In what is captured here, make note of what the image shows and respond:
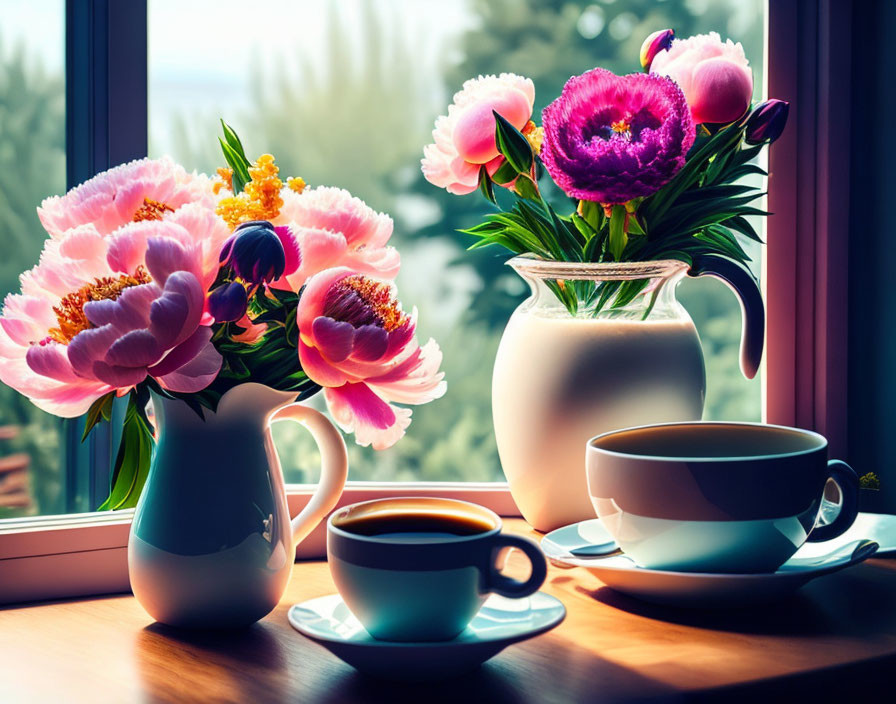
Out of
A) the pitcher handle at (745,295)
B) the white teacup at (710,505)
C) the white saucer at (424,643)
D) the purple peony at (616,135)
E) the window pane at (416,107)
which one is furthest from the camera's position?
the window pane at (416,107)

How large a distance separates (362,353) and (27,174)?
0.51 m

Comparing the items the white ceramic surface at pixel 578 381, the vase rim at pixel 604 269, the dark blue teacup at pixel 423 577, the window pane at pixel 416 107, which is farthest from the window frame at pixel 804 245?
the dark blue teacup at pixel 423 577

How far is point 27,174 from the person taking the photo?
37.4 inches

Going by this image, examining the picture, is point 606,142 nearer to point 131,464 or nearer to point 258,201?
point 258,201

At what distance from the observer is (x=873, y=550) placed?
2.47ft

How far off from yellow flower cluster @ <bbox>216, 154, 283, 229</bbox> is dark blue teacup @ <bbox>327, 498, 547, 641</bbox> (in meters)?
0.23

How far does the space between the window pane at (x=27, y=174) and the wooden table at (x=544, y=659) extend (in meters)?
0.23

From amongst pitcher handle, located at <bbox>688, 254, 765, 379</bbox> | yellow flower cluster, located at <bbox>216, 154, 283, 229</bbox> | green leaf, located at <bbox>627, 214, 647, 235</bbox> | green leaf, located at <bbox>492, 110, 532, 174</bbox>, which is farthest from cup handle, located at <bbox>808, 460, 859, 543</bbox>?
yellow flower cluster, located at <bbox>216, 154, 283, 229</bbox>

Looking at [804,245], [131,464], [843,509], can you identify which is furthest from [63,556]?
[804,245]

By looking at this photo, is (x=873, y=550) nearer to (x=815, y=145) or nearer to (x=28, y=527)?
(x=815, y=145)

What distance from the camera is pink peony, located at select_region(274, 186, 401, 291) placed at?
661 millimetres

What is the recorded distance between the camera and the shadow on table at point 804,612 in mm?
688

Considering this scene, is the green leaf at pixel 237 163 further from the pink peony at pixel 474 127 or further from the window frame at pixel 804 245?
the window frame at pixel 804 245

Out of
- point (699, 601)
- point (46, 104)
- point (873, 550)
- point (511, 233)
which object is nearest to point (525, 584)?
point (699, 601)
